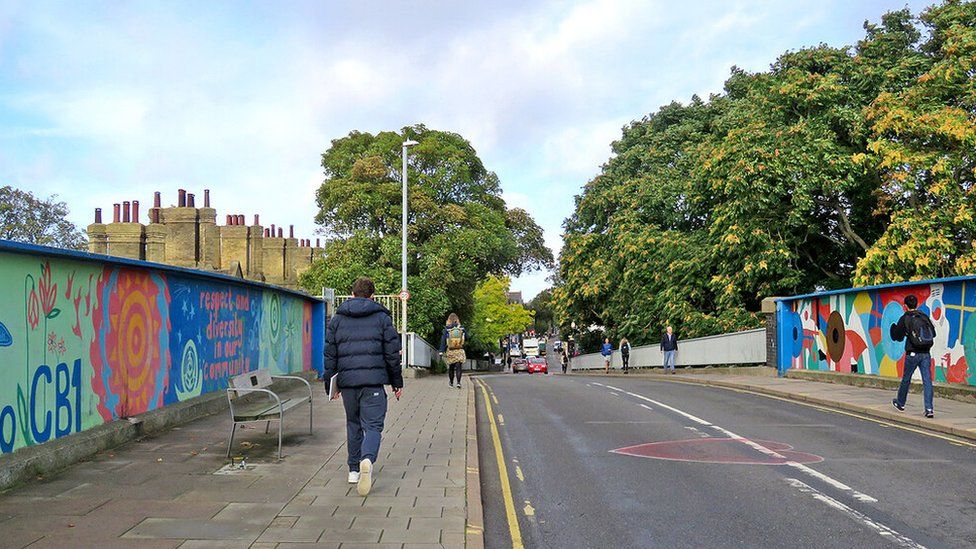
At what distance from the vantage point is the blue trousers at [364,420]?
6934mm

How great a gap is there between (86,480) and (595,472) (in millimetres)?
4685

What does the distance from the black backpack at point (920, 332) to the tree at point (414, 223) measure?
76.7ft

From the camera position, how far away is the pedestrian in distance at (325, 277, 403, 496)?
7059 millimetres

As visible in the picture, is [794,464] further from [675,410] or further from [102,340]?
[102,340]

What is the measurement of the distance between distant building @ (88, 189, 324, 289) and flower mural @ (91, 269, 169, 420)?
27.8m

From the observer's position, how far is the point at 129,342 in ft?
30.9

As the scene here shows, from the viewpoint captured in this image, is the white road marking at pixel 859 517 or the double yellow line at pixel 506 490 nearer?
the white road marking at pixel 859 517

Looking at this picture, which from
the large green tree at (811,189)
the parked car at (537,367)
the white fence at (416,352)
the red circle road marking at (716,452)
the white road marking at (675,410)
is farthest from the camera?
the parked car at (537,367)

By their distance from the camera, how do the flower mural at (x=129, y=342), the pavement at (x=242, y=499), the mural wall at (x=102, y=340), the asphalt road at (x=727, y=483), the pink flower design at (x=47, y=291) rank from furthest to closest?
the flower mural at (x=129, y=342) → the pink flower design at (x=47, y=291) → the mural wall at (x=102, y=340) → the asphalt road at (x=727, y=483) → the pavement at (x=242, y=499)

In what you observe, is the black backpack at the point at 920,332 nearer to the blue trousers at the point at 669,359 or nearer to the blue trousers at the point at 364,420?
the blue trousers at the point at 364,420

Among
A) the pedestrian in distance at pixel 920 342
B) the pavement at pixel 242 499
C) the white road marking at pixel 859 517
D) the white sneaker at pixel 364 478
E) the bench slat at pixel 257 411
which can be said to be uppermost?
the pedestrian in distance at pixel 920 342

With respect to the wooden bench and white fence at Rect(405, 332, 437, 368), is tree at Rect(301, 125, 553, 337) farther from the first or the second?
the wooden bench

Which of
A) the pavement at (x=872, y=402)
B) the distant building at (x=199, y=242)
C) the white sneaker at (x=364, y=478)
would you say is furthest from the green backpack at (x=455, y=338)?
the distant building at (x=199, y=242)

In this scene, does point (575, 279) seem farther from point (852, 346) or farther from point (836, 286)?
point (852, 346)
